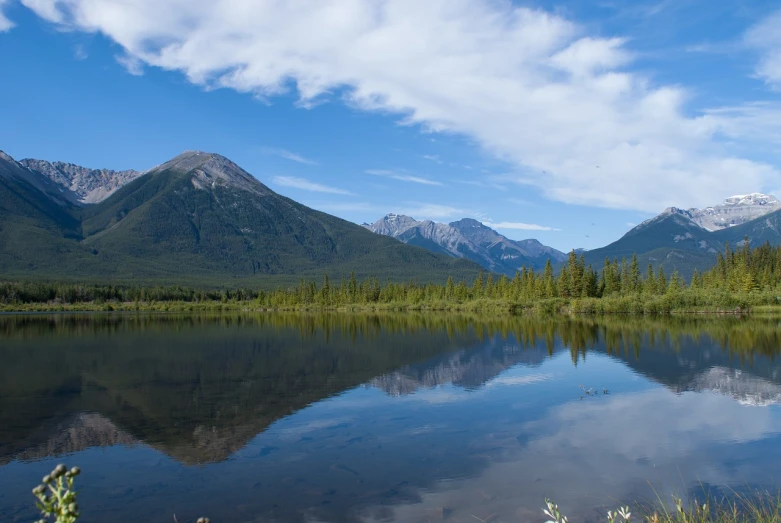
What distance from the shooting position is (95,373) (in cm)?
3569

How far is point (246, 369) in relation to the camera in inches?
1457

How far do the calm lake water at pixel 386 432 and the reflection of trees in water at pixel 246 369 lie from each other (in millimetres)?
209

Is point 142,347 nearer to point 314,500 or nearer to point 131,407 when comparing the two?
point 131,407

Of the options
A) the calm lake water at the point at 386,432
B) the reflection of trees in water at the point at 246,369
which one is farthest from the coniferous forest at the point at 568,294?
the calm lake water at the point at 386,432

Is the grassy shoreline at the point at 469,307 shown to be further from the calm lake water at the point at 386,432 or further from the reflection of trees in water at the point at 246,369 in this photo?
the calm lake water at the point at 386,432

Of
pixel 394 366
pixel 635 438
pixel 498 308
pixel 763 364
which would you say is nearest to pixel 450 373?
pixel 394 366

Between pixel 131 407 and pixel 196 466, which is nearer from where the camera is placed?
pixel 196 466

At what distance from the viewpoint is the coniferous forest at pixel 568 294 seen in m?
99.3

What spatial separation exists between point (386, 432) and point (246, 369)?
18.8m

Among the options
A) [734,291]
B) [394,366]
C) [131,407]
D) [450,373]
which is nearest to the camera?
[131,407]

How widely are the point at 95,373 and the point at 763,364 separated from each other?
138 feet

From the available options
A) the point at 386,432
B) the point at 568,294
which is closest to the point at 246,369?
the point at 386,432

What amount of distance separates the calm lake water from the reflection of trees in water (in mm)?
209

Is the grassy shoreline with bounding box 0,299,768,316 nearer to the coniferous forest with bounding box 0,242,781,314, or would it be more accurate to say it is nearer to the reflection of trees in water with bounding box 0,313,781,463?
the coniferous forest with bounding box 0,242,781,314
